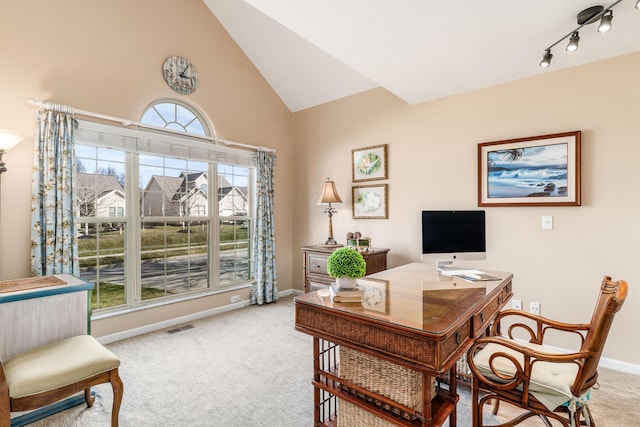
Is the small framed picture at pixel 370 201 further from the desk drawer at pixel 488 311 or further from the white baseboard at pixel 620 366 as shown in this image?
the white baseboard at pixel 620 366

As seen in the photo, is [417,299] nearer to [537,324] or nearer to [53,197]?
[537,324]

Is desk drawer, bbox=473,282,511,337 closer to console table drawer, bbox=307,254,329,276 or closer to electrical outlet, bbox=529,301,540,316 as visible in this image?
electrical outlet, bbox=529,301,540,316

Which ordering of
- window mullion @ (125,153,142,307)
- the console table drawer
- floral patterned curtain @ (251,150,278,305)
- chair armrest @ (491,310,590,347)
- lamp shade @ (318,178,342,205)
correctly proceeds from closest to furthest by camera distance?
chair armrest @ (491,310,590,347), window mullion @ (125,153,142,307), the console table drawer, lamp shade @ (318,178,342,205), floral patterned curtain @ (251,150,278,305)

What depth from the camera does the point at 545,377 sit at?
1484 millimetres

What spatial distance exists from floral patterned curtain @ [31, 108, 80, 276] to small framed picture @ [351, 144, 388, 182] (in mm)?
3039

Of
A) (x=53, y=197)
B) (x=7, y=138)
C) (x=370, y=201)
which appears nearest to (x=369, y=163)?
(x=370, y=201)

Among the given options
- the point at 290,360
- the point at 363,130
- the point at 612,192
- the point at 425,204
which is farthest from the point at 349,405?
the point at 363,130

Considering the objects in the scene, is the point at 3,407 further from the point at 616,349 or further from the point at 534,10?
the point at 616,349

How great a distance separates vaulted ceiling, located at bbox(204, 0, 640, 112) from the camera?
6.42ft

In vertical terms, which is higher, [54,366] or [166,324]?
[54,366]

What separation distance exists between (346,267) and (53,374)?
164 cm

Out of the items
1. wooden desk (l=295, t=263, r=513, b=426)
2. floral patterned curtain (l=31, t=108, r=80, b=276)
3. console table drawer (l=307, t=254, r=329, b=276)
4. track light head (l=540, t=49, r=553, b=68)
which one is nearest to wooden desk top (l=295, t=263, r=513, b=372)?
wooden desk (l=295, t=263, r=513, b=426)

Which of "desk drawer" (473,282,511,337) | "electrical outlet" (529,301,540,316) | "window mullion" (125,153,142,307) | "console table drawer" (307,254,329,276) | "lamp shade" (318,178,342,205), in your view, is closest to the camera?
"desk drawer" (473,282,511,337)

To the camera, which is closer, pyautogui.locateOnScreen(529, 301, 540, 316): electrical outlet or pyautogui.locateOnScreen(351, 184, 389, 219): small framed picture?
pyautogui.locateOnScreen(529, 301, 540, 316): electrical outlet
